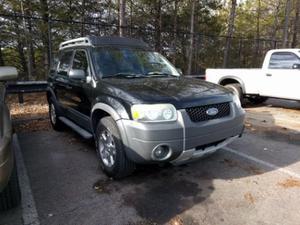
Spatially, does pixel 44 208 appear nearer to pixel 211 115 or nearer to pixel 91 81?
pixel 91 81

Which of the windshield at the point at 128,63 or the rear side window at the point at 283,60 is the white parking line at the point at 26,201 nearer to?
the windshield at the point at 128,63

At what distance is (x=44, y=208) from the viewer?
289 cm

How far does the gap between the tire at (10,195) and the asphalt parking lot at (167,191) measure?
9cm

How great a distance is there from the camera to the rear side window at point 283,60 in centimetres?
735

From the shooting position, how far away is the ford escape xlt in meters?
2.89

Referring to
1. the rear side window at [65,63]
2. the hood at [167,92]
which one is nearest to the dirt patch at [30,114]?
the rear side window at [65,63]

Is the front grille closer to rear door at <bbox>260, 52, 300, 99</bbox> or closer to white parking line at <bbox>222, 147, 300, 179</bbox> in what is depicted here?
white parking line at <bbox>222, 147, 300, 179</bbox>

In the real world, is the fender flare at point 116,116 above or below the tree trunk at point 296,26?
below

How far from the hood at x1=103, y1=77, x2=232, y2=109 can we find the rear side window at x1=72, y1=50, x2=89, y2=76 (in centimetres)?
57

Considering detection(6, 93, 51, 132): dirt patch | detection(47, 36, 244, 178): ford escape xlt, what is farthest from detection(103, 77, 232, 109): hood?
detection(6, 93, 51, 132): dirt patch

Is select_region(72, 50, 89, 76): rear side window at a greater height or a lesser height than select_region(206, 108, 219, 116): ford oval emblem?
greater

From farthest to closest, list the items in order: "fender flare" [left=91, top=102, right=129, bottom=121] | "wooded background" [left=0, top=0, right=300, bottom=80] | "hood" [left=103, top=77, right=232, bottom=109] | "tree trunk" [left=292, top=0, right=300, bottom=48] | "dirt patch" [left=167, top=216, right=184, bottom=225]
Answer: "tree trunk" [left=292, top=0, right=300, bottom=48] → "wooded background" [left=0, top=0, right=300, bottom=80] → "fender flare" [left=91, top=102, right=129, bottom=121] → "hood" [left=103, top=77, right=232, bottom=109] → "dirt patch" [left=167, top=216, right=184, bottom=225]

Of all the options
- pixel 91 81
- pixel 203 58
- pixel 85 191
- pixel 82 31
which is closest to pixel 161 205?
pixel 85 191

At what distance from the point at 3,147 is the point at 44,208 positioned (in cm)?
120
